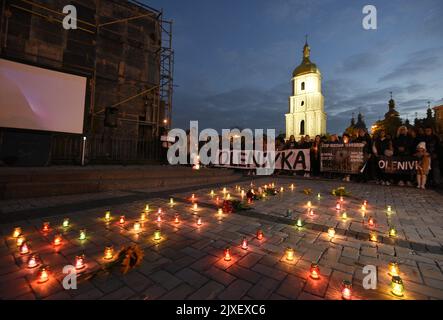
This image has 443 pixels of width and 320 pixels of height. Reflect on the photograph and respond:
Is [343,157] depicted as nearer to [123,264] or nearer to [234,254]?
[234,254]

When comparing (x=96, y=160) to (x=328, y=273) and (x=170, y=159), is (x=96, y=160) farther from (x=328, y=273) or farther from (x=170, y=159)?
(x=328, y=273)

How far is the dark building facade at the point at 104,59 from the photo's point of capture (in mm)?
11430

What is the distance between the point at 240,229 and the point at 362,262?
6.55 ft

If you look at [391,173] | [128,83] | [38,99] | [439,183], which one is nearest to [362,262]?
[391,173]

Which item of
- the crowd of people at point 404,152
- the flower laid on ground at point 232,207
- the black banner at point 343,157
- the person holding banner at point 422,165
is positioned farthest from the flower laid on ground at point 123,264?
the black banner at point 343,157

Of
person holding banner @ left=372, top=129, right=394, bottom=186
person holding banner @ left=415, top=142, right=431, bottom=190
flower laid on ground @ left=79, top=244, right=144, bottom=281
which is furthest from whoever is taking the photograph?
person holding banner @ left=372, top=129, right=394, bottom=186

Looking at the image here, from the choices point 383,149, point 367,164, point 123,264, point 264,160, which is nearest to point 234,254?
point 123,264

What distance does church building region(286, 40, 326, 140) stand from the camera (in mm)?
63438

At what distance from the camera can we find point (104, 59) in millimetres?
14539

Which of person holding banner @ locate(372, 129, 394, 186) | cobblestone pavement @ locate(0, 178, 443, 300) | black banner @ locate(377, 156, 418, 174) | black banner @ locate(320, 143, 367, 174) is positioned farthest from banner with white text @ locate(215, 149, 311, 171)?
cobblestone pavement @ locate(0, 178, 443, 300)

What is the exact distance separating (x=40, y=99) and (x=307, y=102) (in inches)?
2586

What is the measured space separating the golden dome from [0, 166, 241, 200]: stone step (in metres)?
63.2

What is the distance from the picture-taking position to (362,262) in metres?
3.04

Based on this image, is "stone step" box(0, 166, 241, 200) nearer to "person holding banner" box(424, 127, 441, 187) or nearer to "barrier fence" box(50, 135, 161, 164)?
"barrier fence" box(50, 135, 161, 164)
